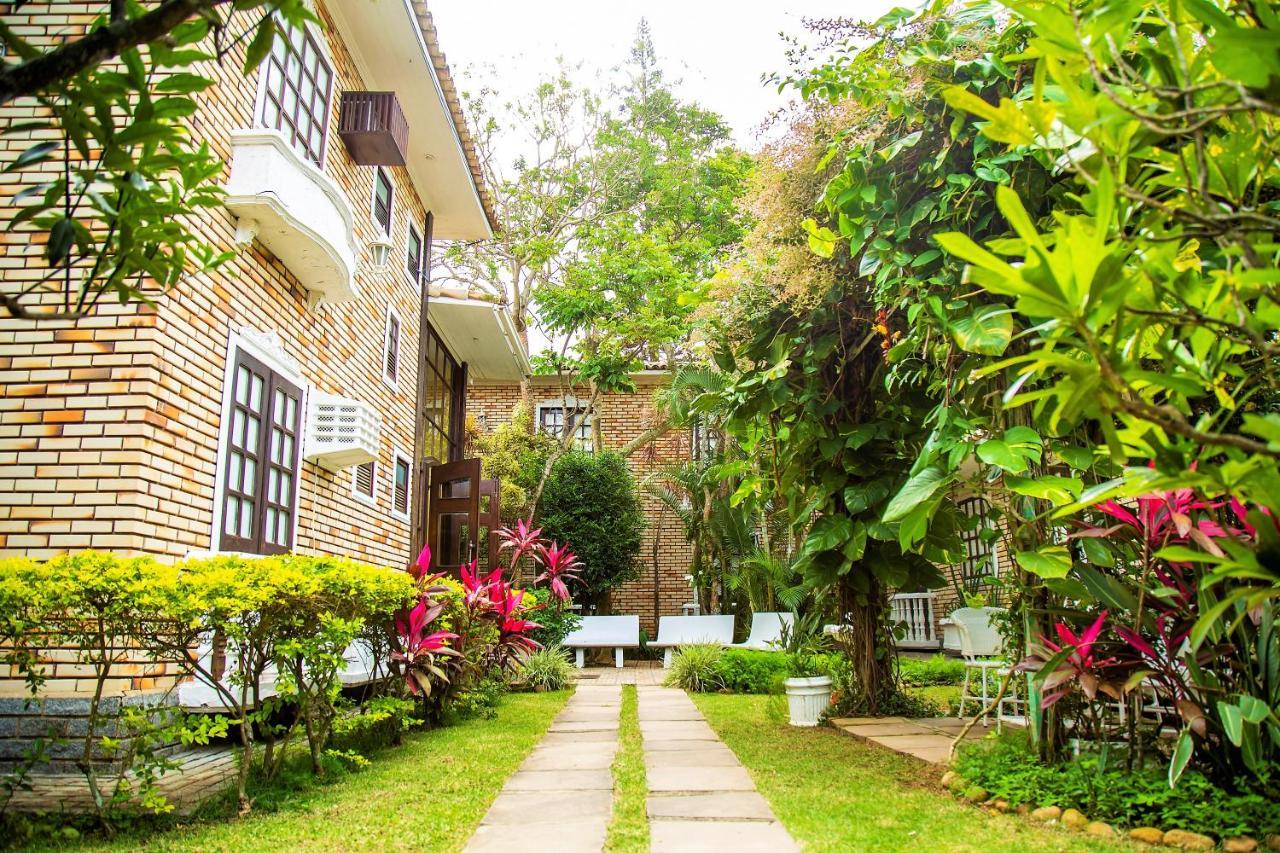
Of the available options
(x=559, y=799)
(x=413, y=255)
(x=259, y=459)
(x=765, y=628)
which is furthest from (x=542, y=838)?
(x=765, y=628)

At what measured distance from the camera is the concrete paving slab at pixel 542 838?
2.96 metres

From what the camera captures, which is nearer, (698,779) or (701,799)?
(701,799)

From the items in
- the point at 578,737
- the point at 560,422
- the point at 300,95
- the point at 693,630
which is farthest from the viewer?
the point at 560,422

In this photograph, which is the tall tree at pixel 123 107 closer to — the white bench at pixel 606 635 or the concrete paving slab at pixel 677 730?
the concrete paving slab at pixel 677 730

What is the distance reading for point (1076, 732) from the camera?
4020 millimetres

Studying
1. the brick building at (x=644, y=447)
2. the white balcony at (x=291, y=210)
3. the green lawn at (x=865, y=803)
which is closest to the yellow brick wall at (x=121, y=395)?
the white balcony at (x=291, y=210)

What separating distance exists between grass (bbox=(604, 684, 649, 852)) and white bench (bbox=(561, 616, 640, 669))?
22.2 ft

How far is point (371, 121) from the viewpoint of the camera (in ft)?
24.7

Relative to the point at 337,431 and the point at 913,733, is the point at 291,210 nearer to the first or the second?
the point at 337,431

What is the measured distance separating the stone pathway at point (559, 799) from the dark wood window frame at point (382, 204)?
18.1 feet

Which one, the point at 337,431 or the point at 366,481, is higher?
the point at 337,431

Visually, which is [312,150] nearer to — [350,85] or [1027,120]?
[350,85]

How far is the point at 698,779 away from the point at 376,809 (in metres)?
1.53

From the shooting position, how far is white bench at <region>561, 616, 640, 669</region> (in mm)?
13031
